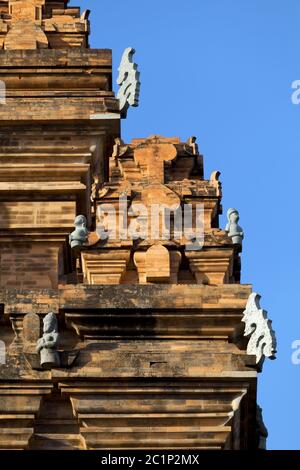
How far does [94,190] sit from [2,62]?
6.08 meters

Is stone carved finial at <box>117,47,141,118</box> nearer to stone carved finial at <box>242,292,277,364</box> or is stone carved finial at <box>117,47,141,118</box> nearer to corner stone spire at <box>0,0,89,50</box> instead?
corner stone spire at <box>0,0,89,50</box>

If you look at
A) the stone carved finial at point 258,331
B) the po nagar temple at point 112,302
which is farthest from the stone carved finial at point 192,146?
the stone carved finial at point 258,331

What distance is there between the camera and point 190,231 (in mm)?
44656

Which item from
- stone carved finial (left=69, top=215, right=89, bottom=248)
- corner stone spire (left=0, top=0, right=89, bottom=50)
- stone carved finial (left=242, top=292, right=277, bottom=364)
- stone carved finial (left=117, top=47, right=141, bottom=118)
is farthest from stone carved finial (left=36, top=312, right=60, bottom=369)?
corner stone spire (left=0, top=0, right=89, bottom=50)

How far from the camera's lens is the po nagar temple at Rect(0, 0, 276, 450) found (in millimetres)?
42062

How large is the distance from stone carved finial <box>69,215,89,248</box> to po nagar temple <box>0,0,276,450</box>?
23 mm

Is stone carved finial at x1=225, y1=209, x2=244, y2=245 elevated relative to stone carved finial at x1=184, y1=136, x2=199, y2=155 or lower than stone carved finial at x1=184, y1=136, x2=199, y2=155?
lower

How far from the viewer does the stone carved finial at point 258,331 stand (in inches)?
1658

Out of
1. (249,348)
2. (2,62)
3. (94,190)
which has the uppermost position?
(2,62)

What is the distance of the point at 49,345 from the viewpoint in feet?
139

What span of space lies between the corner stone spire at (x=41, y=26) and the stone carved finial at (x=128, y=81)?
10.6 ft

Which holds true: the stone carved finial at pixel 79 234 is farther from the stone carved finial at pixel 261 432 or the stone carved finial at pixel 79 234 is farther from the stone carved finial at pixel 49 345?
the stone carved finial at pixel 261 432
